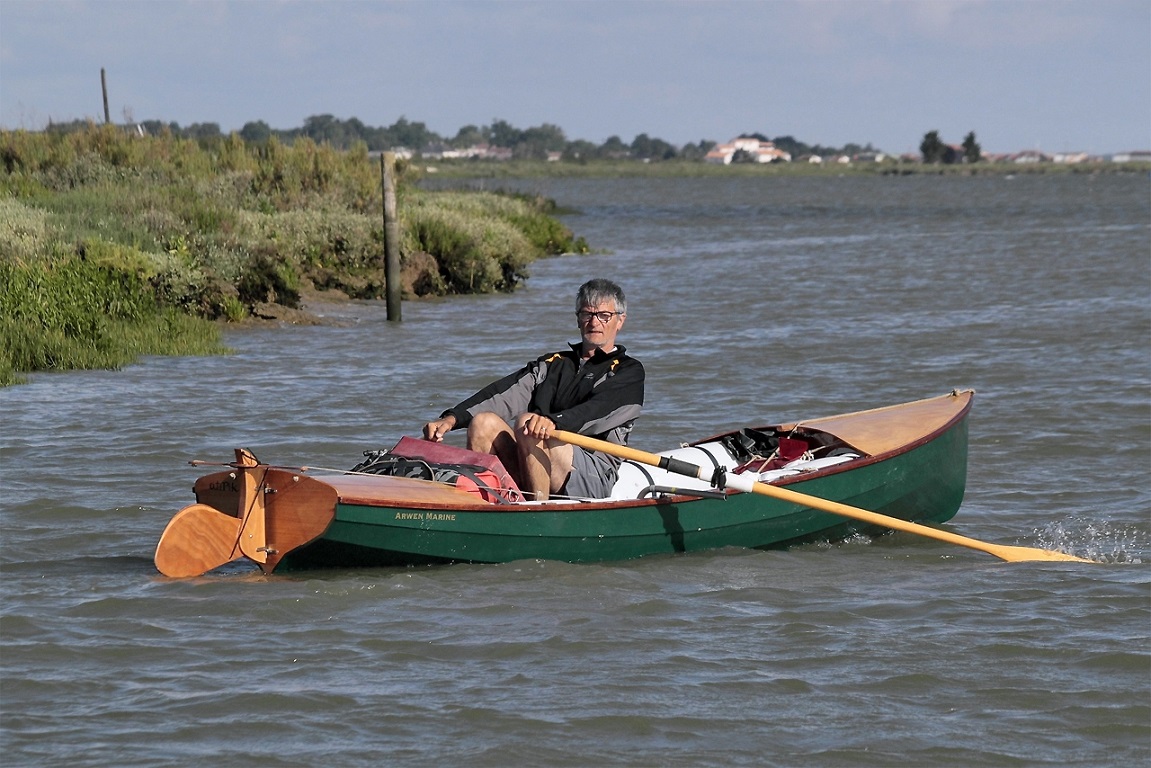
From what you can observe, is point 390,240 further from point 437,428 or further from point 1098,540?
point 1098,540

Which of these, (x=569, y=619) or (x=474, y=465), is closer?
(x=569, y=619)

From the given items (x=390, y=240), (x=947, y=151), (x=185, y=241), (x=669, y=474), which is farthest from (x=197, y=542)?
(x=947, y=151)

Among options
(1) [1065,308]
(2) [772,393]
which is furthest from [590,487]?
(1) [1065,308]

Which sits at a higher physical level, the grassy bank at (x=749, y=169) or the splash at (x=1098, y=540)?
the splash at (x=1098, y=540)

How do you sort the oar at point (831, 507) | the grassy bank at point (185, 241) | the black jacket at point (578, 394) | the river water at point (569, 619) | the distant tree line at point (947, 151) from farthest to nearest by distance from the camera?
the distant tree line at point (947, 151) < the grassy bank at point (185, 241) < the black jacket at point (578, 394) < the oar at point (831, 507) < the river water at point (569, 619)

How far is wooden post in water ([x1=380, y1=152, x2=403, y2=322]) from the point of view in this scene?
809 inches

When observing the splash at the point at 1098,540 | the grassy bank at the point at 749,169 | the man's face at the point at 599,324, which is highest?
the man's face at the point at 599,324

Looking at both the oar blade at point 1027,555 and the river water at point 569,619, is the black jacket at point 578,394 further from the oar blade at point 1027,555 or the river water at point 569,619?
the oar blade at point 1027,555

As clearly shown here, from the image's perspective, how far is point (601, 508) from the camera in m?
7.89

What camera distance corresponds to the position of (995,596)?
25.3 ft

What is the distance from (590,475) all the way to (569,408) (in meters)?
0.38

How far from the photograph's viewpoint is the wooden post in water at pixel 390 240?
67.4ft

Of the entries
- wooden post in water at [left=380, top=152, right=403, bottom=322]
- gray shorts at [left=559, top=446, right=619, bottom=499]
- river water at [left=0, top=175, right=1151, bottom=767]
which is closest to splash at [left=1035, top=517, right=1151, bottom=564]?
river water at [left=0, top=175, right=1151, bottom=767]

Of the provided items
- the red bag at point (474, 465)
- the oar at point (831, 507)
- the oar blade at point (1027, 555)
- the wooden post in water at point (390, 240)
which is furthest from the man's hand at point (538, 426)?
the wooden post in water at point (390, 240)
